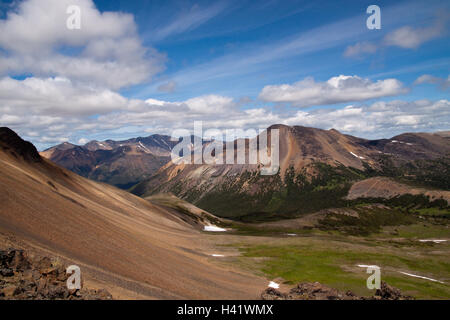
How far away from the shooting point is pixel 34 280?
27.0 meters

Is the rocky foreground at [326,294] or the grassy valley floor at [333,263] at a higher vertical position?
the rocky foreground at [326,294]

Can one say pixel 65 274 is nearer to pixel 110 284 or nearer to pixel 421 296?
pixel 110 284

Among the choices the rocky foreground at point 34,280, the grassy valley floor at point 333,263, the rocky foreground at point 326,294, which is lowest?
the grassy valley floor at point 333,263

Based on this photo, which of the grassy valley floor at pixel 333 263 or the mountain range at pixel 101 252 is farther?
the grassy valley floor at pixel 333 263

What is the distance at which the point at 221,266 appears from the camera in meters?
73.2

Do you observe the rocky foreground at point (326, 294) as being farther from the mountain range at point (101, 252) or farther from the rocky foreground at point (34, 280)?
the rocky foreground at point (34, 280)

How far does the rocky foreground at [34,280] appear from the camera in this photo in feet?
78.8

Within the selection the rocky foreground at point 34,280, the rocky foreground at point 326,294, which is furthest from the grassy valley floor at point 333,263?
the rocky foreground at point 34,280

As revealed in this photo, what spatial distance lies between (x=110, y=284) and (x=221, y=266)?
139 feet

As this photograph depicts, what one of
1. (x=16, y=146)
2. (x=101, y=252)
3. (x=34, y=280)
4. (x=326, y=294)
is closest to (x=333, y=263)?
(x=326, y=294)

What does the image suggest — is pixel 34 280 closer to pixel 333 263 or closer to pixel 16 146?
pixel 333 263

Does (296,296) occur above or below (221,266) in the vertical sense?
above

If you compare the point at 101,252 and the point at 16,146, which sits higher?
the point at 16,146
